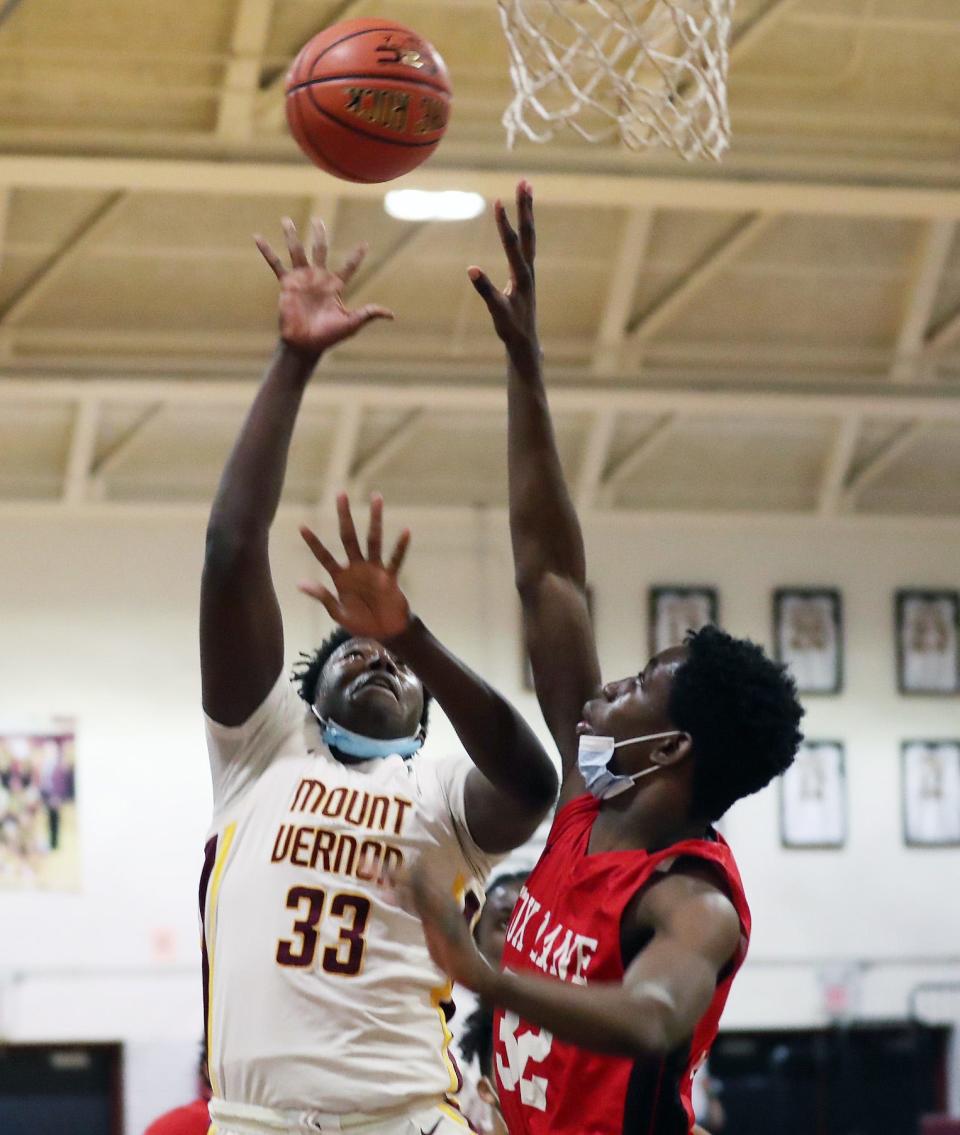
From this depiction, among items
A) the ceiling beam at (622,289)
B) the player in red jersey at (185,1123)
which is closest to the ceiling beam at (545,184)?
the ceiling beam at (622,289)

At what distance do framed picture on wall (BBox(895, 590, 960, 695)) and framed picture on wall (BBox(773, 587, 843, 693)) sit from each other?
16.9 inches

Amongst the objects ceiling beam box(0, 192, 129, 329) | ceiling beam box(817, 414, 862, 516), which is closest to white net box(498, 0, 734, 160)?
ceiling beam box(0, 192, 129, 329)

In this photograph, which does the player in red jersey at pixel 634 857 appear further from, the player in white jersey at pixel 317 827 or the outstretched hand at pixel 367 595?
the outstretched hand at pixel 367 595

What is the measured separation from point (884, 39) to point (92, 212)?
4.20m

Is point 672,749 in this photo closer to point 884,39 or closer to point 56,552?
point 884,39

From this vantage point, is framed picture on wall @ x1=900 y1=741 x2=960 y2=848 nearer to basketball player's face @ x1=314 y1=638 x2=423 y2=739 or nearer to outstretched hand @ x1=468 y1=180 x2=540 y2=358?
basketball player's face @ x1=314 y1=638 x2=423 y2=739

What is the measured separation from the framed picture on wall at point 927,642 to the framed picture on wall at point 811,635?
428 mm

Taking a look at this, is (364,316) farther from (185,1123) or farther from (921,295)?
(921,295)

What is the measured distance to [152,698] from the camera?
1088 centimetres

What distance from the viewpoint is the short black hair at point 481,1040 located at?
5.69 m

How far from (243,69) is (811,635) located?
5426 millimetres

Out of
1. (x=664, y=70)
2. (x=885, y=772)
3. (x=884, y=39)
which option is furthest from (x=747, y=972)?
(x=664, y=70)

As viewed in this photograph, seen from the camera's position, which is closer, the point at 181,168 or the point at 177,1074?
the point at 181,168

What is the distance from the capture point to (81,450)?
10.5 meters
